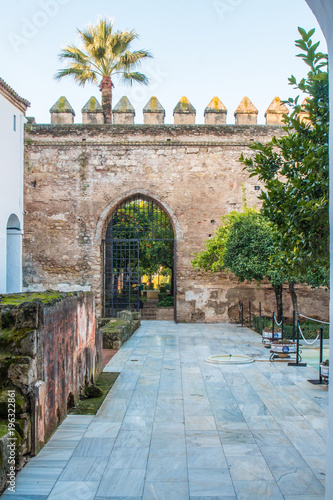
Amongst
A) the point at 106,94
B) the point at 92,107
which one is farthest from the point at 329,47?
the point at 106,94

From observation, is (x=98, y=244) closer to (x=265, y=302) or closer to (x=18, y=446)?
(x=265, y=302)

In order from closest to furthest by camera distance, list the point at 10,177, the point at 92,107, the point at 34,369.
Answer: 1. the point at 34,369
2. the point at 10,177
3. the point at 92,107

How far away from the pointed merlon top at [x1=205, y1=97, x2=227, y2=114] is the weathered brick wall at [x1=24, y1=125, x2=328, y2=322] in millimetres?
682

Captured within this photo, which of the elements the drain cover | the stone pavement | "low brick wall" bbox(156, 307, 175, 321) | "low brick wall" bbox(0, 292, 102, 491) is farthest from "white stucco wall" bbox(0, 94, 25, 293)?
"low brick wall" bbox(0, 292, 102, 491)

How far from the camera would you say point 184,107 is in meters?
16.3

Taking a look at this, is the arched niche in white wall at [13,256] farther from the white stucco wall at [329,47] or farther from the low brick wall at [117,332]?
the white stucco wall at [329,47]

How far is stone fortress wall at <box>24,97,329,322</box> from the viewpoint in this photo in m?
16.1

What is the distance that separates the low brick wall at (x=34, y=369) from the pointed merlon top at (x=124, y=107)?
40.6 ft

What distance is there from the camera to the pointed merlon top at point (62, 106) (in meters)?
16.3

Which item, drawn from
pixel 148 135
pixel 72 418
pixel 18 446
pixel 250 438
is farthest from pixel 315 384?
pixel 148 135

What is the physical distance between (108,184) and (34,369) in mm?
12490

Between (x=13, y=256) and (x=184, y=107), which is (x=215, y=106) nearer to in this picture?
(x=184, y=107)

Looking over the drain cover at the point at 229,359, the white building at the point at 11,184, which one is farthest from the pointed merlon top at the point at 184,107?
the drain cover at the point at 229,359

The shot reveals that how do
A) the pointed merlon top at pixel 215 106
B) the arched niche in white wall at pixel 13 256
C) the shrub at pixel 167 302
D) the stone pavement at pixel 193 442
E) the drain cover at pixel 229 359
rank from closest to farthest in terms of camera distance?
the stone pavement at pixel 193 442 → the drain cover at pixel 229 359 → the arched niche in white wall at pixel 13 256 → the pointed merlon top at pixel 215 106 → the shrub at pixel 167 302
